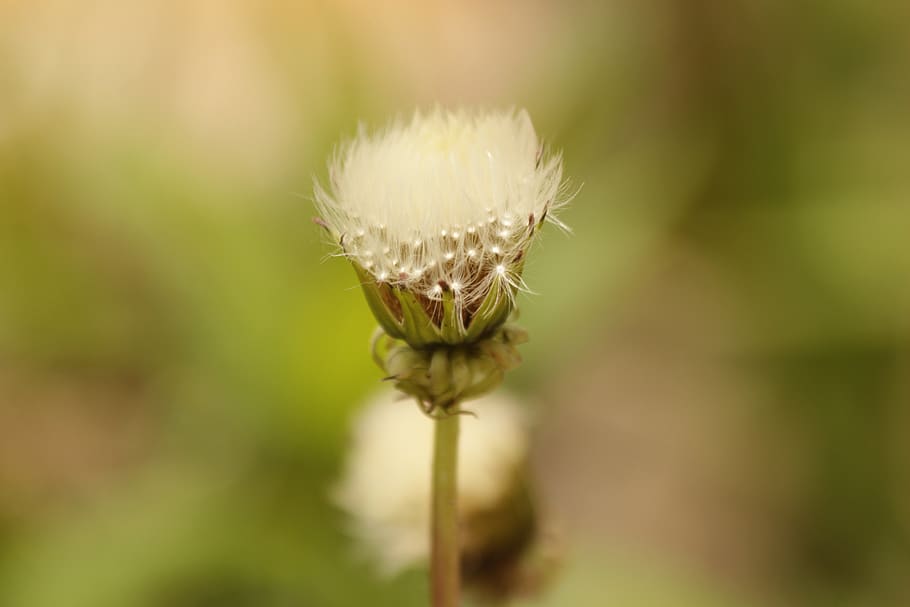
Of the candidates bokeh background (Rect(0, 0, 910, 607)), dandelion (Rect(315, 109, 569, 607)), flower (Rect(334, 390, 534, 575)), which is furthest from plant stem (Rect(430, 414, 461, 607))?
bokeh background (Rect(0, 0, 910, 607))

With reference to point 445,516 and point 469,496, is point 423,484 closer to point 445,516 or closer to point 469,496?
point 469,496

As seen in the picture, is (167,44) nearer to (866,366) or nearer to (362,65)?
(362,65)

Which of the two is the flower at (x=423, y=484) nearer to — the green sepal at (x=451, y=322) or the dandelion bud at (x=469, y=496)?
the dandelion bud at (x=469, y=496)

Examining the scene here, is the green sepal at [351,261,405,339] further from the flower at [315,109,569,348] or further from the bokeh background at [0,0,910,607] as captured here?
the bokeh background at [0,0,910,607]

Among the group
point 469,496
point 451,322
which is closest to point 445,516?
point 451,322

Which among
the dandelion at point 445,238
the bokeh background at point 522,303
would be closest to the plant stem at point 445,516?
the dandelion at point 445,238
